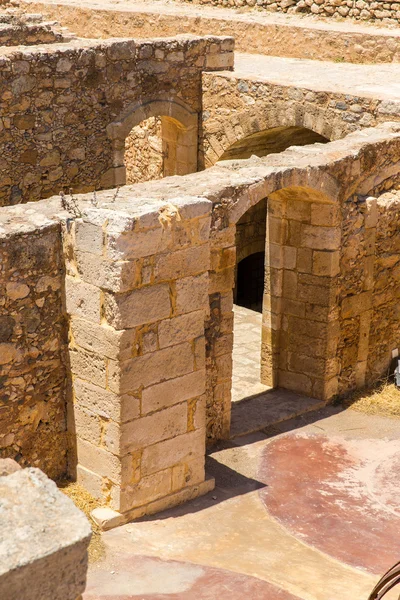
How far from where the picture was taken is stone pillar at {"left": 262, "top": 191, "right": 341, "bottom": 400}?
9.98m

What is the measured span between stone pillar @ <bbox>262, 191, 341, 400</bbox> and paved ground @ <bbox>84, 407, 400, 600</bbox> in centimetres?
64

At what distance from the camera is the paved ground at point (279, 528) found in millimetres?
7211

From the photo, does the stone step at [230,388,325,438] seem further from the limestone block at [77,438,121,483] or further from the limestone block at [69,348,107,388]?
the limestone block at [69,348,107,388]

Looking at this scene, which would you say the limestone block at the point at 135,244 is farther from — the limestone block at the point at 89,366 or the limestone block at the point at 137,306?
the limestone block at the point at 89,366

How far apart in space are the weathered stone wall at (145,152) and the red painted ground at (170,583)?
28.3ft

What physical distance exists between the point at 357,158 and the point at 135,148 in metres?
6.71

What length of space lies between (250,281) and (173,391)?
25.5 ft

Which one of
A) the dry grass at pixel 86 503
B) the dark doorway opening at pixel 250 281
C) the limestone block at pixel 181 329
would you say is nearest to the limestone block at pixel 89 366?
the limestone block at pixel 181 329

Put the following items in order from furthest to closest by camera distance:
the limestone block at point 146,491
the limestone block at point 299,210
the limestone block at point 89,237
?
1. the limestone block at point 299,210
2. the limestone block at point 146,491
3. the limestone block at point 89,237

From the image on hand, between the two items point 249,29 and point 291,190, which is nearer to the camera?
point 291,190

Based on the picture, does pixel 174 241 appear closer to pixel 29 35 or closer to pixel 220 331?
pixel 220 331

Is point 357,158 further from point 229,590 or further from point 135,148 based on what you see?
point 135,148

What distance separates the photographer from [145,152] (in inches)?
614

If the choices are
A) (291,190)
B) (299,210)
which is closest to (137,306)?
(291,190)
